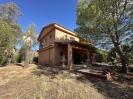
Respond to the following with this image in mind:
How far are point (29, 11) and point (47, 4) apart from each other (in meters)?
4.03

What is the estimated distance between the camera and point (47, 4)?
1397 cm

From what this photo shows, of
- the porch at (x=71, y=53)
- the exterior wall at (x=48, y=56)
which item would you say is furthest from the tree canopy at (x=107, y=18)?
the exterior wall at (x=48, y=56)

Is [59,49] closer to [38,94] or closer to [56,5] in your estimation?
[56,5]

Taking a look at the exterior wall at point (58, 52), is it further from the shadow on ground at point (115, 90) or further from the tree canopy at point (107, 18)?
the shadow on ground at point (115, 90)

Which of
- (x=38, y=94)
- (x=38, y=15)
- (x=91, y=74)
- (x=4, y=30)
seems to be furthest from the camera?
(x=38, y=15)

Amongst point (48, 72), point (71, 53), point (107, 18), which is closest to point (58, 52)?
point (71, 53)

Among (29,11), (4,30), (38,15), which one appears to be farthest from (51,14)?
(4,30)

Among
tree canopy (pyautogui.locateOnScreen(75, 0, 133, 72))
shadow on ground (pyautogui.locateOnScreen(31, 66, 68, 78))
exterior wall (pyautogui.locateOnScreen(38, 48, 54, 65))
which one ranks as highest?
tree canopy (pyautogui.locateOnScreen(75, 0, 133, 72))

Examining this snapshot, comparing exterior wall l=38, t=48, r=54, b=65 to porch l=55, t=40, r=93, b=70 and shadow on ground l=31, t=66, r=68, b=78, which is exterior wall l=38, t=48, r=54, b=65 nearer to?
porch l=55, t=40, r=93, b=70

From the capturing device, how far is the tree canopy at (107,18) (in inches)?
336

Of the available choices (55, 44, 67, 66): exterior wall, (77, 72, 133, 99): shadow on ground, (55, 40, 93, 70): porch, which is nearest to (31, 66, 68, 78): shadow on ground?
(55, 40, 93, 70): porch

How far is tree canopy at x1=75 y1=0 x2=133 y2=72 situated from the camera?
8547mm

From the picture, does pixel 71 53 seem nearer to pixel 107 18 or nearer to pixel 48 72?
pixel 48 72

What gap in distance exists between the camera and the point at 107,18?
8.29 metres
